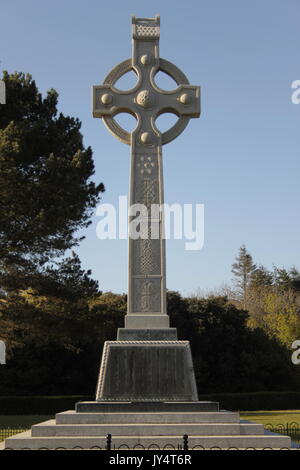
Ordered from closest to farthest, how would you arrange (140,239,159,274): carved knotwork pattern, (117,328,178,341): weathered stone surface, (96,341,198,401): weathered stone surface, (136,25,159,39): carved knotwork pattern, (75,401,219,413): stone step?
(75,401,219,413): stone step
(96,341,198,401): weathered stone surface
(117,328,178,341): weathered stone surface
(140,239,159,274): carved knotwork pattern
(136,25,159,39): carved knotwork pattern

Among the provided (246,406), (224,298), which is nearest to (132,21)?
(246,406)

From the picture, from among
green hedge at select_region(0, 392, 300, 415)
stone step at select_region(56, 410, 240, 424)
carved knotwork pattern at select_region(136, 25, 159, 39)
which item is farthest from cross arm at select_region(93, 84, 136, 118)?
green hedge at select_region(0, 392, 300, 415)

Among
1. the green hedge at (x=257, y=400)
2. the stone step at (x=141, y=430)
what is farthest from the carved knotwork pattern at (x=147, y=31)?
the green hedge at (x=257, y=400)

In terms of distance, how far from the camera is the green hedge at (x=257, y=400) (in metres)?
27.8

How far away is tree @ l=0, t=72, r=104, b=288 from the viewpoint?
21002 millimetres

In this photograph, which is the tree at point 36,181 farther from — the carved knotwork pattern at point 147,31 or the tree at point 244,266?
the tree at point 244,266

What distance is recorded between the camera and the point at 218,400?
2780 centimetres

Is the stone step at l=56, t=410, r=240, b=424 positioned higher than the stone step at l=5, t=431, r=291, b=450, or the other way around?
the stone step at l=56, t=410, r=240, b=424

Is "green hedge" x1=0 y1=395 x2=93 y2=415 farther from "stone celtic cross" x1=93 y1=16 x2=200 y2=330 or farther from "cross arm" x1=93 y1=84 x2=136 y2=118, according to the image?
"cross arm" x1=93 y1=84 x2=136 y2=118

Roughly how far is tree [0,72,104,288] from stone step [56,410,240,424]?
1105 centimetres

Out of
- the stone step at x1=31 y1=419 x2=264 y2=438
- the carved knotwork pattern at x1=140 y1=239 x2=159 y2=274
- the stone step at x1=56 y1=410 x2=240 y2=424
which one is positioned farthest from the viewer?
the carved knotwork pattern at x1=140 y1=239 x2=159 y2=274

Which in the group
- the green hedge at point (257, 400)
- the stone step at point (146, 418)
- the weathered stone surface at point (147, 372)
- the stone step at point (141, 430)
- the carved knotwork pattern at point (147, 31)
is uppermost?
the carved knotwork pattern at point (147, 31)

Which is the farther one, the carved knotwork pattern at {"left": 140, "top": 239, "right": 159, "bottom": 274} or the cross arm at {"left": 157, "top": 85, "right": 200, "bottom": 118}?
the cross arm at {"left": 157, "top": 85, "right": 200, "bottom": 118}

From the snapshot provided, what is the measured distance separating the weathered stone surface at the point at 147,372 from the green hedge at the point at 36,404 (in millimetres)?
16005
